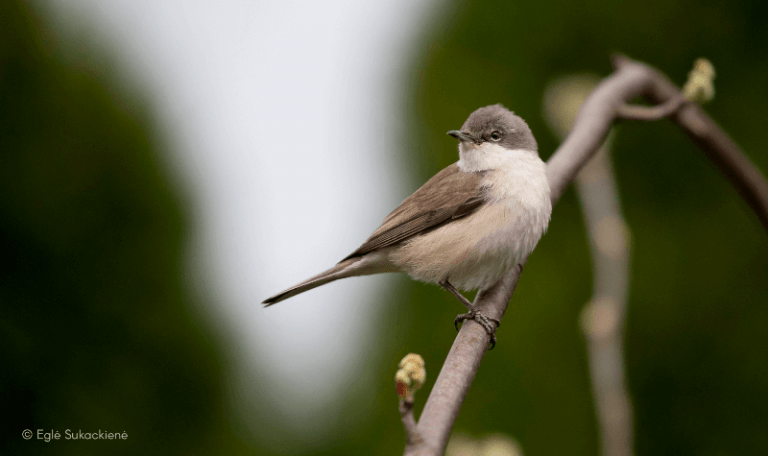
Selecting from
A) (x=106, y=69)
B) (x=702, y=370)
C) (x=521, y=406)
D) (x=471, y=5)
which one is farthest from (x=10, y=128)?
(x=702, y=370)

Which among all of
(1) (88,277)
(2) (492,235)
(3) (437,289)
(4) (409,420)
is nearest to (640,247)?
(3) (437,289)

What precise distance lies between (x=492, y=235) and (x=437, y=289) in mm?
2514

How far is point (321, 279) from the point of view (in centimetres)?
322

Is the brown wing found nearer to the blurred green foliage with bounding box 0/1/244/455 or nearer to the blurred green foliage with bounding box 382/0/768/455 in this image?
the blurred green foliage with bounding box 382/0/768/455

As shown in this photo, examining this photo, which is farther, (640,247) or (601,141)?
(640,247)

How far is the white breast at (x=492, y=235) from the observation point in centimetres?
321

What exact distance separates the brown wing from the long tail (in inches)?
2.4

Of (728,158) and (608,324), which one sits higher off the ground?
(728,158)

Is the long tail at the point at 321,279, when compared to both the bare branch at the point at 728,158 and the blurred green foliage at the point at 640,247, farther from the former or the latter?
the blurred green foliage at the point at 640,247

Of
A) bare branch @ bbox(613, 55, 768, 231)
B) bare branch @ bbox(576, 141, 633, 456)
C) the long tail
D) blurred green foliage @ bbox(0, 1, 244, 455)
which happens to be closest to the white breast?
the long tail

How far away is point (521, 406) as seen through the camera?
523 centimetres

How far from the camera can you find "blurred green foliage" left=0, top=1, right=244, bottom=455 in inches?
247

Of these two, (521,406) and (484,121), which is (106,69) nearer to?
(484,121)

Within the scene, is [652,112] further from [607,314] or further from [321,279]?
[321,279]
